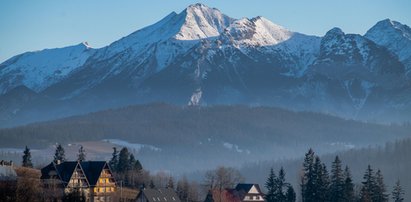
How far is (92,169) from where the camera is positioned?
493 feet

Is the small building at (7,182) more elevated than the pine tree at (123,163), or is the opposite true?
the pine tree at (123,163)

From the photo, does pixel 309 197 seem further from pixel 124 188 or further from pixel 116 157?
pixel 116 157

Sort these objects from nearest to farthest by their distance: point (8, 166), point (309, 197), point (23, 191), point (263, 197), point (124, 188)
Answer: point (23, 191), point (8, 166), point (309, 197), point (124, 188), point (263, 197)

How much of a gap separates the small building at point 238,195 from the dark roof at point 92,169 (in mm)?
19814

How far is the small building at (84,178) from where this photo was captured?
14150cm

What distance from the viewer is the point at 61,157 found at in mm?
184000

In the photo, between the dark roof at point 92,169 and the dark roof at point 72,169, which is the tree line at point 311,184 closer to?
the dark roof at point 92,169

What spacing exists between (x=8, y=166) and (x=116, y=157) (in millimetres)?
39991

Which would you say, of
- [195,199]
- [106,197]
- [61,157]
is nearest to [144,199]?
[106,197]

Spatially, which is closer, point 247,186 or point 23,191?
point 23,191

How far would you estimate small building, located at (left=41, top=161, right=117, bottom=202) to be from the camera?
14150cm

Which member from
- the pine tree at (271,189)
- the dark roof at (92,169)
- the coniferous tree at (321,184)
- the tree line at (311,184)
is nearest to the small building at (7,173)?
the dark roof at (92,169)

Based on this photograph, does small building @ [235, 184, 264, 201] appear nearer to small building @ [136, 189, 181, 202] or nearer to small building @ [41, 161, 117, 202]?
small building @ [136, 189, 181, 202]

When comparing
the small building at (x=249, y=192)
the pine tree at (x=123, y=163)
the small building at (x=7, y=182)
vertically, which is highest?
the pine tree at (x=123, y=163)
